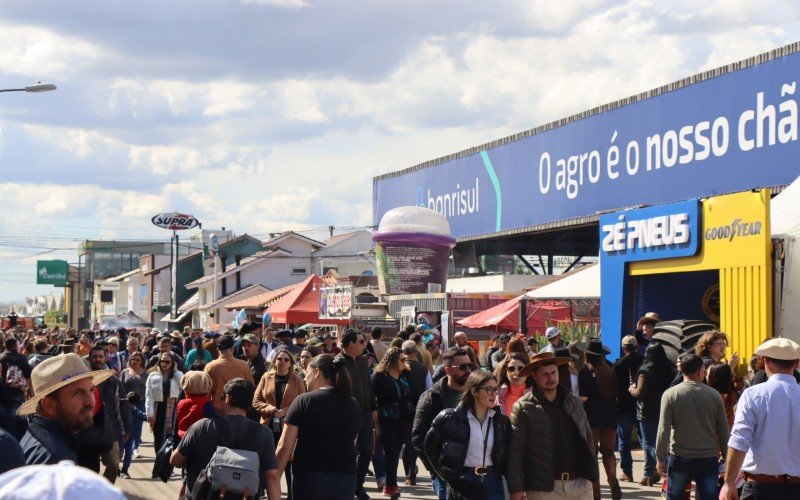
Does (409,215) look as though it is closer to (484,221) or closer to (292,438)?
(484,221)

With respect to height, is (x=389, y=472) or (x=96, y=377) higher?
(x=96, y=377)

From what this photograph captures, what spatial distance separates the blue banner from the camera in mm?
27297

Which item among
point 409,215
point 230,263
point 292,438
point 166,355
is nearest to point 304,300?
point 409,215

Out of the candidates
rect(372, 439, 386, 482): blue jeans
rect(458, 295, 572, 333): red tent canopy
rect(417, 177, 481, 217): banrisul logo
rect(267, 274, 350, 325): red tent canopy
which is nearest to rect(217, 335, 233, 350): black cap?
rect(372, 439, 386, 482): blue jeans

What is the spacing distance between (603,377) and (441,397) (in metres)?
4.02

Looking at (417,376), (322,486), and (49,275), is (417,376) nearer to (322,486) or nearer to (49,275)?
(322,486)

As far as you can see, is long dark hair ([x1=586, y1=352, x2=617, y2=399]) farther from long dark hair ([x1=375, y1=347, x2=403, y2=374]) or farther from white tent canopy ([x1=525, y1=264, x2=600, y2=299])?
white tent canopy ([x1=525, y1=264, x2=600, y2=299])

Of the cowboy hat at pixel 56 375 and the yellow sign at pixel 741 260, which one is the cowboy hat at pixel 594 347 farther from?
the cowboy hat at pixel 56 375

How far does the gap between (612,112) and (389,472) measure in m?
23.9

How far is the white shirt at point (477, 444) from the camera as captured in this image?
7.50 meters

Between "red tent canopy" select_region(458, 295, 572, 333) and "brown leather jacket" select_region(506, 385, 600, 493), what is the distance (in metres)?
17.7

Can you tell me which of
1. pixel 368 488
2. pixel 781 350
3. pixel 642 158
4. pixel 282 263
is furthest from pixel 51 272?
pixel 781 350

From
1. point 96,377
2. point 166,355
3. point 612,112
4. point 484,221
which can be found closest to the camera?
point 96,377

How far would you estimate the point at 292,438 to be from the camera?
761 cm
